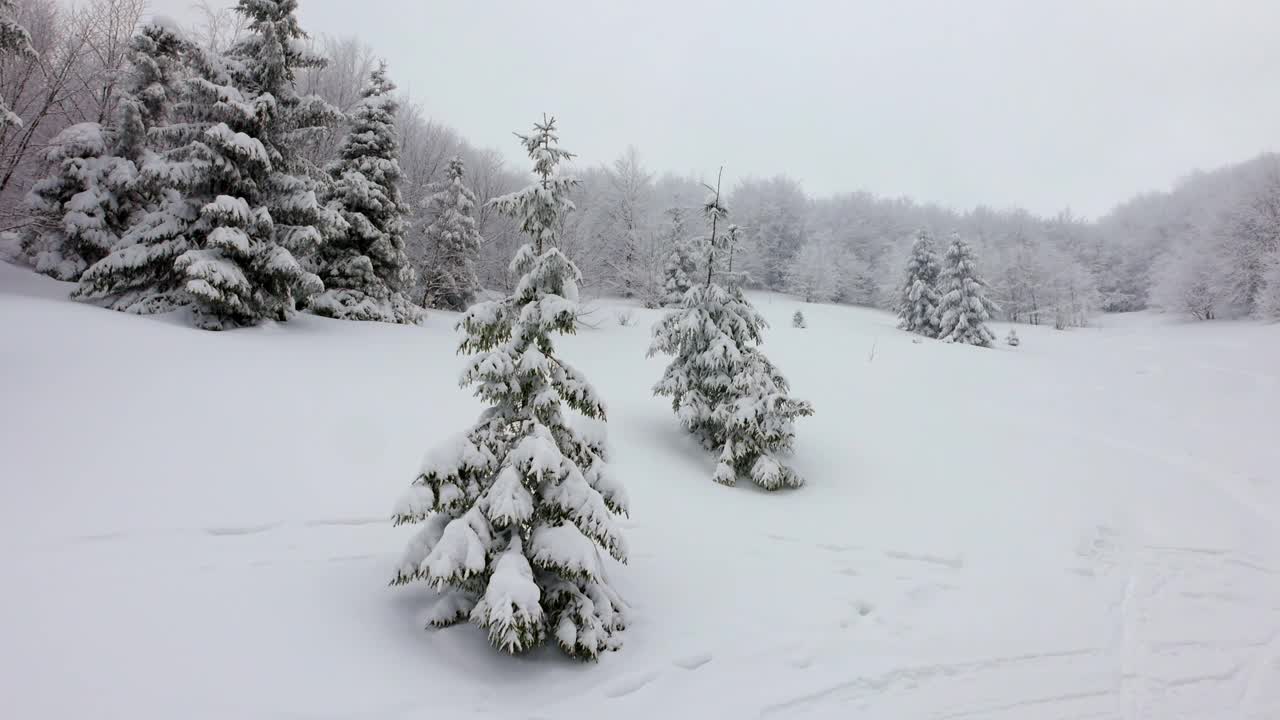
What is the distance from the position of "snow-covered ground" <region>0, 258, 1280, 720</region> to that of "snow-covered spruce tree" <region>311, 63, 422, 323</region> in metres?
4.47

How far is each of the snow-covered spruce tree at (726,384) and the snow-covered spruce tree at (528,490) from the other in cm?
485

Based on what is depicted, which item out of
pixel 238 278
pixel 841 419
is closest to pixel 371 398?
pixel 238 278

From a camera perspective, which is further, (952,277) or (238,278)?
(952,277)

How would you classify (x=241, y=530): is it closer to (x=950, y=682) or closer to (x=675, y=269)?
(x=950, y=682)

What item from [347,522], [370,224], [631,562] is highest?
[370,224]

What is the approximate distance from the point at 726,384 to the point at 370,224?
12.8 metres

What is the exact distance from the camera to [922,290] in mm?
32344

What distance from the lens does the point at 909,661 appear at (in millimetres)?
5055

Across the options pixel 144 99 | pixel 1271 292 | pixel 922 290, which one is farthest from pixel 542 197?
pixel 1271 292

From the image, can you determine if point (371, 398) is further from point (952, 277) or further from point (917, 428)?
point (952, 277)

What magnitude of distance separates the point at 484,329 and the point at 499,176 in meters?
33.9

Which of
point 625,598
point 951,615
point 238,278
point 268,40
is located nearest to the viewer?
point 625,598

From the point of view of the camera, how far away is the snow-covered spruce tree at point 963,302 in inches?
1101

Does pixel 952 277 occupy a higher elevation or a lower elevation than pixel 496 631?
higher
